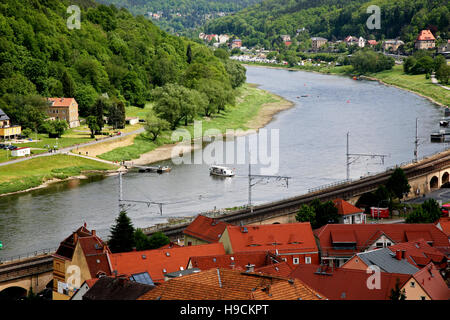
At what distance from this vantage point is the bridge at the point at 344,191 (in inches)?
1668

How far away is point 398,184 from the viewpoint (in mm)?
50281

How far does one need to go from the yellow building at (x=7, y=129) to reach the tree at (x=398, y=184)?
37.3 metres

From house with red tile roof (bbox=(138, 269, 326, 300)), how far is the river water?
70.9 ft

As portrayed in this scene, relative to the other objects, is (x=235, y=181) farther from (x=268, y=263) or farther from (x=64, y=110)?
(x=64, y=110)

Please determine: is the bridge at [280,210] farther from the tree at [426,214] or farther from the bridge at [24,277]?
the tree at [426,214]

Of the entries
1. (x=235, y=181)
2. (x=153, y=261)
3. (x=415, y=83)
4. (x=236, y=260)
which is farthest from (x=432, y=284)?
(x=415, y=83)

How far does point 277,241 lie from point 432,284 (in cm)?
1023

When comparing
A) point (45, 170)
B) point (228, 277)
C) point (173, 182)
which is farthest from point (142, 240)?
point (45, 170)

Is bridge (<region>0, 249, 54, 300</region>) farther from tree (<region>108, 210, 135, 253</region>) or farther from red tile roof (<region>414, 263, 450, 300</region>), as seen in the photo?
red tile roof (<region>414, 263, 450, 300</region>)

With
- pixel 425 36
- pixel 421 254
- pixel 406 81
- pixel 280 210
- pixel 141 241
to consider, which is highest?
pixel 425 36

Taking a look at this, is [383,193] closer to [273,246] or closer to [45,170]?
[273,246]

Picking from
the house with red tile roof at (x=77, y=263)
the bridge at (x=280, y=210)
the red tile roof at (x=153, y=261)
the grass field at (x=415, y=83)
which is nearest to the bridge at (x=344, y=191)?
the bridge at (x=280, y=210)

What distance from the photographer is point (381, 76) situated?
148875 mm
